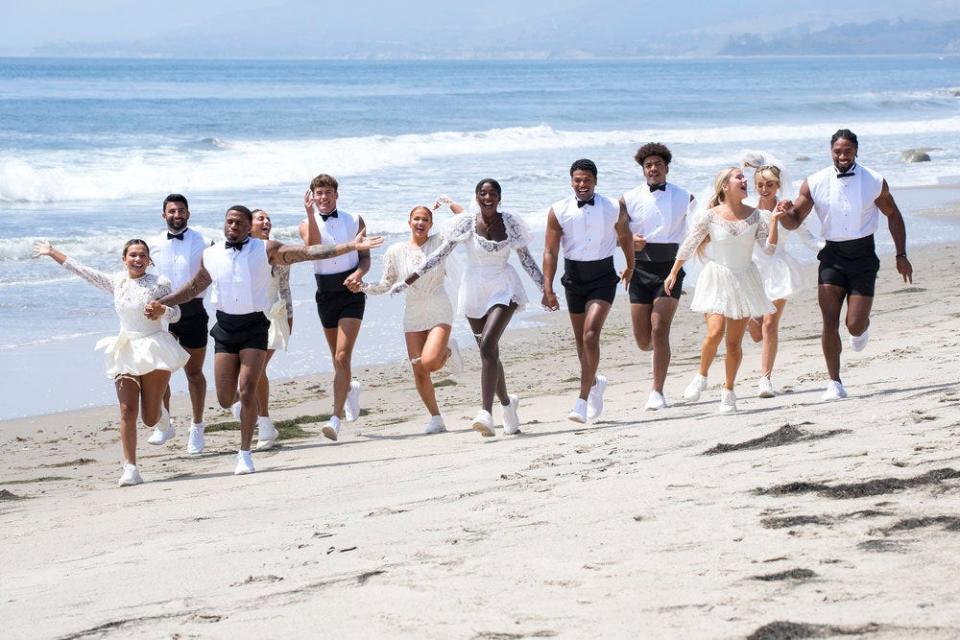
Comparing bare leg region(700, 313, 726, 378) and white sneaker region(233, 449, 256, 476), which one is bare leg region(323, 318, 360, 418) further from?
bare leg region(700, 313, 726, 378)

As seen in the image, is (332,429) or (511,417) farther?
(332,429)

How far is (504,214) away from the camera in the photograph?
866cm

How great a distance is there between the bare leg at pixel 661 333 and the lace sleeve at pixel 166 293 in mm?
3127

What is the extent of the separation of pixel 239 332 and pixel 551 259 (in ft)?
6.62

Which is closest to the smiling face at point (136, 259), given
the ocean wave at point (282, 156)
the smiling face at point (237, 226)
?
the smiling face at point (237, 226)

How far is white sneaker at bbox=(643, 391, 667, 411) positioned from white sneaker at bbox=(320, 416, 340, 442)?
81.2 inches

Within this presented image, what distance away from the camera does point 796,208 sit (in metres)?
8.49

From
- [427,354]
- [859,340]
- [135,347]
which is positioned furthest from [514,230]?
[135,347]

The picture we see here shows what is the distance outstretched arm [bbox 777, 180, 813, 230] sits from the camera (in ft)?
27.7

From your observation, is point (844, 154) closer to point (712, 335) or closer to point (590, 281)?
point (712, 335)

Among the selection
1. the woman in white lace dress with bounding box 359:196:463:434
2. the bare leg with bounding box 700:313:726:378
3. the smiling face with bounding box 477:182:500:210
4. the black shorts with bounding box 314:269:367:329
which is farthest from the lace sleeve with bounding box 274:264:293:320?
the bare leg with bounding box 700:313:726:378

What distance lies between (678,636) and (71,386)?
8.01 metres

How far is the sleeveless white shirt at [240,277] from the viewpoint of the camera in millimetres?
8148

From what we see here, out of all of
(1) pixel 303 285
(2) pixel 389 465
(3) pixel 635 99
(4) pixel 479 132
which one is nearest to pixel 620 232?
(2) pixel 389 465
